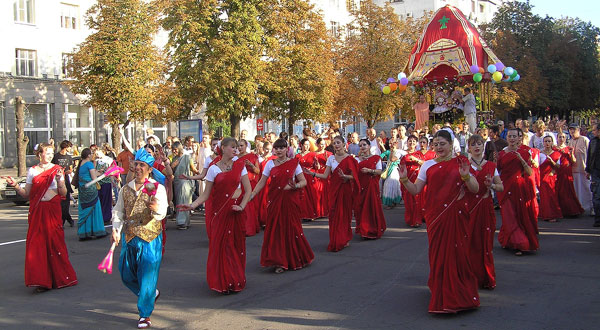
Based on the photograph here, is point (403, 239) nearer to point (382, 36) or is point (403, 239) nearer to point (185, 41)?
point (185, 41)

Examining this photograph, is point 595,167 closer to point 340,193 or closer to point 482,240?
point 340,193

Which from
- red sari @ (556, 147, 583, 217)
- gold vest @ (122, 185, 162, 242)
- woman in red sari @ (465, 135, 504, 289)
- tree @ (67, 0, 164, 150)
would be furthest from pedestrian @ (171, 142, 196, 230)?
tree @ (67, 0, 164, 150)

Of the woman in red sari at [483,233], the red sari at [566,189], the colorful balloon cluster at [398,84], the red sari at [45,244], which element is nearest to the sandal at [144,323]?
the red sari at [45,244]

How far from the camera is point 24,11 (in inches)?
1302

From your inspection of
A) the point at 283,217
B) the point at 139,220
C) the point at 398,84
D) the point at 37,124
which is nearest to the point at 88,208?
the point at 283,217

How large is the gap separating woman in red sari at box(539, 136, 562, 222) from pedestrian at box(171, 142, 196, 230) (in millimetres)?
7363

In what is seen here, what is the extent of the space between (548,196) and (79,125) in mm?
29866

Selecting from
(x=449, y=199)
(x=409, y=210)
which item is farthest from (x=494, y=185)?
(x=409, y=210)

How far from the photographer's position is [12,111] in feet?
106

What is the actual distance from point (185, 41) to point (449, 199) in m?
20.7

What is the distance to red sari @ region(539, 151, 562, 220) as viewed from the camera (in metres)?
12.4

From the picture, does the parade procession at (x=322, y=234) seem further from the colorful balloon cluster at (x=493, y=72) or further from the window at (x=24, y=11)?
the window at (x=24, y=11)

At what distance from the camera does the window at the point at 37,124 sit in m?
33.4

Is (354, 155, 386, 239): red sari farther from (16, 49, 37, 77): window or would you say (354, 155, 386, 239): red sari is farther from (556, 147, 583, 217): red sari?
(16, 49, 37, 77): window
